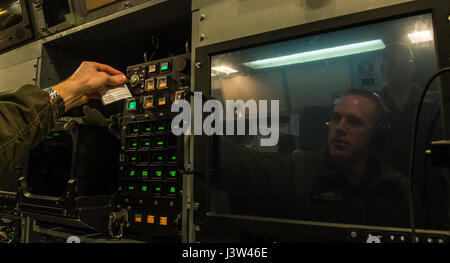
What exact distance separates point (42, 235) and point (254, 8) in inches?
66.7

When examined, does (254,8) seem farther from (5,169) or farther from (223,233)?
(5,169)

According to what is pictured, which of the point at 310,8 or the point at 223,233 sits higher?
the point at 310,8

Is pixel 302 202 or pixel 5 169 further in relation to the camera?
pixel 302 202

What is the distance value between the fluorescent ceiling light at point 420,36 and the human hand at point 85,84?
105 cm

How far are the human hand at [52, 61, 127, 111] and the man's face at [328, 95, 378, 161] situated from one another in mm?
870

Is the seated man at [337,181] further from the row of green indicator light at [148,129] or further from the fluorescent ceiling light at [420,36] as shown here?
the row of green indicator light at [148,129]

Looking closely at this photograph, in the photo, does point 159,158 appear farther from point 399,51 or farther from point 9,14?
point 9,14

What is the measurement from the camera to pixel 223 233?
106 centimetres

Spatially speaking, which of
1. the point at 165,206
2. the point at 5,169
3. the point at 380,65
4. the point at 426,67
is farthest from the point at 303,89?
the point at 5,169

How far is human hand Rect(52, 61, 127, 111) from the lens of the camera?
1081 mm

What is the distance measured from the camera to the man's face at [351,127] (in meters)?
0.85

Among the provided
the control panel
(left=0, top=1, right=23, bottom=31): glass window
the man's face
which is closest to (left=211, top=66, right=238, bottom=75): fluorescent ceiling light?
the control panel

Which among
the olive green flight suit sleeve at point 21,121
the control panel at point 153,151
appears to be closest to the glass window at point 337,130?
the control panel at point 153,151

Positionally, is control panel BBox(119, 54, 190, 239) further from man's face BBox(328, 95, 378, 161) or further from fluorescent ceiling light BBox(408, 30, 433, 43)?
fluorescent ceiling light BBox(408, 30, 433, 43)
